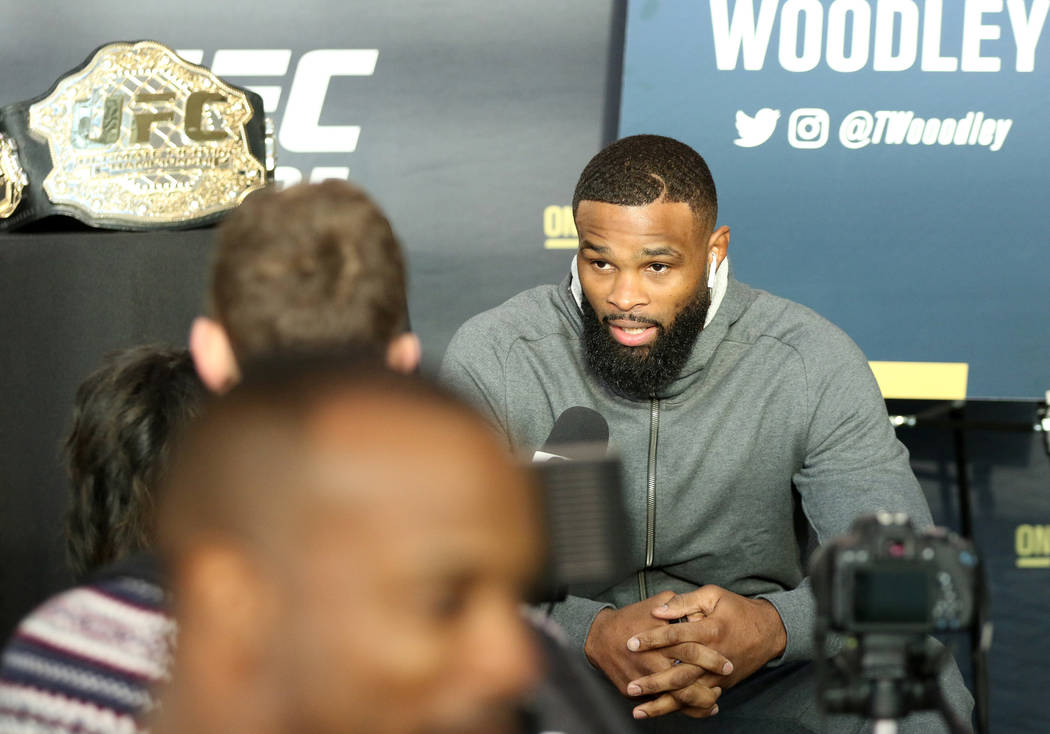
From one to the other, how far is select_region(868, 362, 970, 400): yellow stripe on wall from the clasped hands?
87 cm

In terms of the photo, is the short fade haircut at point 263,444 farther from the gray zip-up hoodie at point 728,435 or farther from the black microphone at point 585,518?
the gray zip-up hoodie at point 728,435

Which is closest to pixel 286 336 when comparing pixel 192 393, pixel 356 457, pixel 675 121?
pixel 356 457

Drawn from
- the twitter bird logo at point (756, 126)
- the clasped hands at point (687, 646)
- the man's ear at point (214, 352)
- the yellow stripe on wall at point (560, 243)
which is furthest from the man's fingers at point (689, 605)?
the yellow stripe on wall at point (560, 243)

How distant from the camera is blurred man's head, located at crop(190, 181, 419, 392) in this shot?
711 mm

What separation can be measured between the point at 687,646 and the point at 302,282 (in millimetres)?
879

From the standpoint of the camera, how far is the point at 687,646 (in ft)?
4.76

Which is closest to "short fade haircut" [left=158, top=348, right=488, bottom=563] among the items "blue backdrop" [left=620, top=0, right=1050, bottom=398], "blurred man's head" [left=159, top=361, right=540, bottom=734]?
"blurred man's head" [left=159, top=361, right=540, bottom=734]

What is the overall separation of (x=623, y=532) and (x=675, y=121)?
1.61m

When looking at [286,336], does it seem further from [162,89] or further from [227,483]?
[162,89]

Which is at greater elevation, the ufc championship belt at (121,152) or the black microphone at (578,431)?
the ufc championship belt at (121,152)

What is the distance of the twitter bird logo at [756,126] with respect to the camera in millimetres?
2254

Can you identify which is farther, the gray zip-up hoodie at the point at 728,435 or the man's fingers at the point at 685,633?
the gray zip-up hoodie at the point at 728,435

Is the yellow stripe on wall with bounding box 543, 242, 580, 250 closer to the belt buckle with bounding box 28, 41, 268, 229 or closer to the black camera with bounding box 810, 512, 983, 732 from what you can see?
the belt buckle with bounding box 28, 41, 268, 229

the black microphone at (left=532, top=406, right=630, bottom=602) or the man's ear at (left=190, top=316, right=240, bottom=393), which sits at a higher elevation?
the man's ear at (left=190, top=316, right=240, bottom=393)
